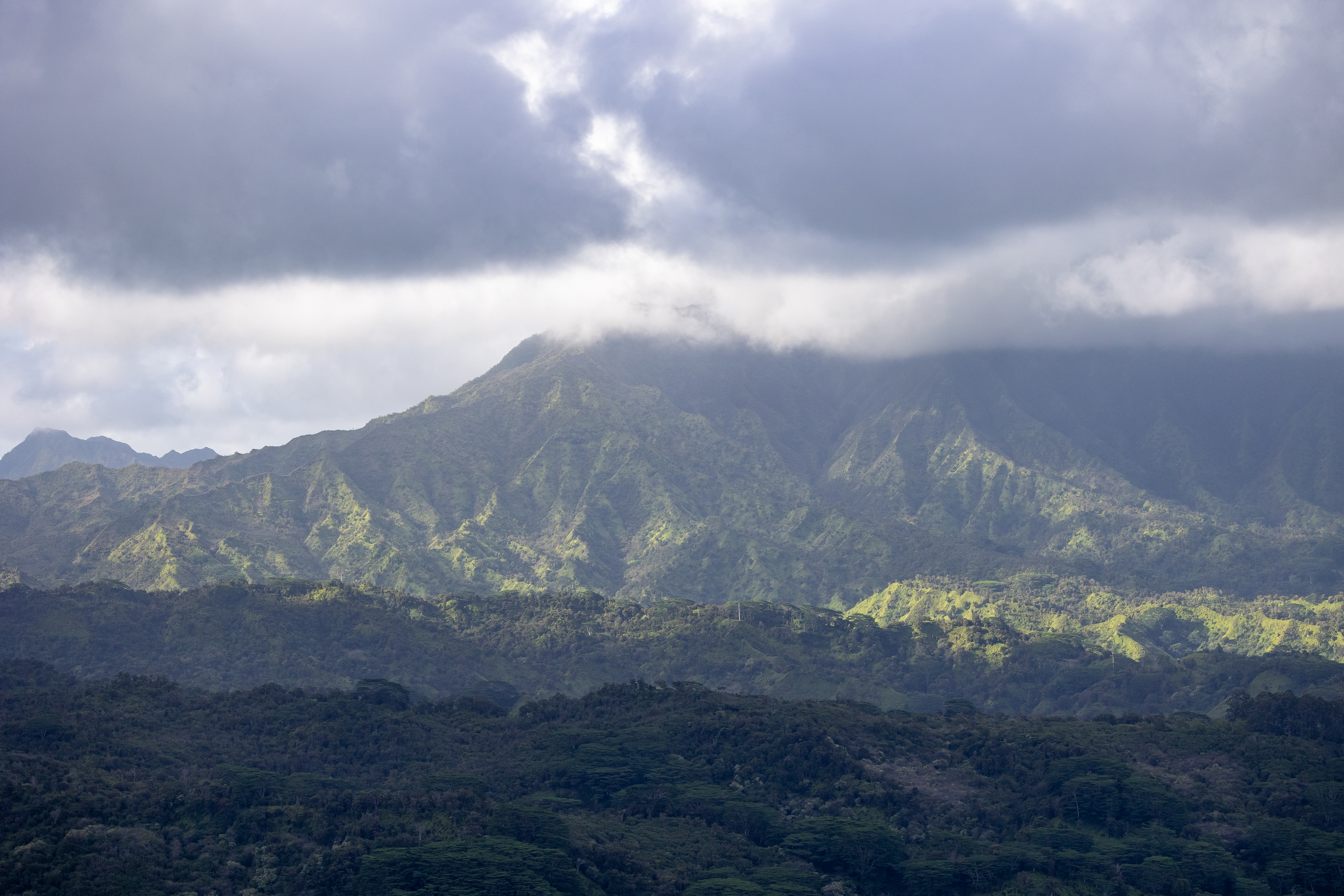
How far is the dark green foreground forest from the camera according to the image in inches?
3408

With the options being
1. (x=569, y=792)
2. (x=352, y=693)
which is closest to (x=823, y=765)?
(x=569, y=792)

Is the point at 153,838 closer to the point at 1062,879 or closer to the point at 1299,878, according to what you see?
the point at 1062,879

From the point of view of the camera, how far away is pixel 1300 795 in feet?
366

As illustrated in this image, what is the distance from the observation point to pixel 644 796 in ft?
366

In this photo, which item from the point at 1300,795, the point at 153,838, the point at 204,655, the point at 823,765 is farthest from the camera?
the point at 204,655

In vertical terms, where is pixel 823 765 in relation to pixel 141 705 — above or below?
below

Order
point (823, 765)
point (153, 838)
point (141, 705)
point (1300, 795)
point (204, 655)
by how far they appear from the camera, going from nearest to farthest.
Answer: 1. point (153, 838)
2. point (1300, 795)
3. point (823, 765)
4. point (141, 705)
5. point (204, 655)

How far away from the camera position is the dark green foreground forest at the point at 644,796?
8656cm

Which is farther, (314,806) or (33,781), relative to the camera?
(314,806)

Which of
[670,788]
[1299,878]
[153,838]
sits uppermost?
[153,838]

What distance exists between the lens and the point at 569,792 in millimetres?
113875

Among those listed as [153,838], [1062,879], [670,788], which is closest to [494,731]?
[670,788]

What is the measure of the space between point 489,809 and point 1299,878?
59.7m

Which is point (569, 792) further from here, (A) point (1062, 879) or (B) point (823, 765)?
(A) point (1062, 879)
